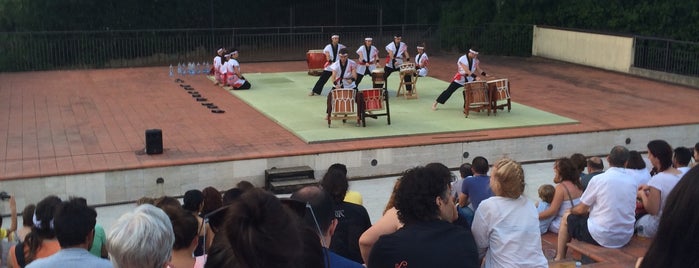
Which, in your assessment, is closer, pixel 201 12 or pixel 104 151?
pixel 104 151

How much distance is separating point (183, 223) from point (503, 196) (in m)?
2.00

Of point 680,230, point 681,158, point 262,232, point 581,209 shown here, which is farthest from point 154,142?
point 680,230

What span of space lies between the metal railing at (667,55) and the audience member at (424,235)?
1931 cm

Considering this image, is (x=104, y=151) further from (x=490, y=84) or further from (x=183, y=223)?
(x=183, y=223)

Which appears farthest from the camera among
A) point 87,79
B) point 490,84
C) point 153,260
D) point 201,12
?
point 201,12

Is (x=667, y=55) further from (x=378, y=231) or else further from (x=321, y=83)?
(x=378, y=231)

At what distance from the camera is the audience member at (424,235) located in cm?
370

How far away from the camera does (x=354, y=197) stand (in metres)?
6.37

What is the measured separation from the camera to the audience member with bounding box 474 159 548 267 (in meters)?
4.72

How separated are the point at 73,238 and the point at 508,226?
2.50 meters

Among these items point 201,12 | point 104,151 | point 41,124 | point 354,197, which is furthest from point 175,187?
point 201,12

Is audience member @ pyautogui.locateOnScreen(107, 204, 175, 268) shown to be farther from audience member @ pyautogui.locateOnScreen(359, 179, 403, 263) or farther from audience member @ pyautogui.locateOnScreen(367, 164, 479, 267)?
audience member @ pyautogui.locateOnScreen(359, 179, 403, 263)

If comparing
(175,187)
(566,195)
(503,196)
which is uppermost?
(503,196)

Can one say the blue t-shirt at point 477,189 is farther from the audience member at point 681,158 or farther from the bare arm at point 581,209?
the audience member at point 681,158
